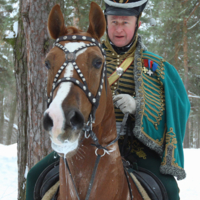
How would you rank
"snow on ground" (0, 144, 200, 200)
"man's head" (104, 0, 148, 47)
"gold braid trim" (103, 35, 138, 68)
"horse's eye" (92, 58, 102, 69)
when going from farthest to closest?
"snow on ground" (0, 144, 200, 200)
"gold braid trim" (103, 35, 138, 68)
"man's head" (104, 0, 148, 47)
"horse's eye" (92, 58, 102, 69)

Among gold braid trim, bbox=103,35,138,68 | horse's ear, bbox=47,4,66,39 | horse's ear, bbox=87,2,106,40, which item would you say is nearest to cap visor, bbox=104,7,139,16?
gold braid trim, bbox=103,35,138,68

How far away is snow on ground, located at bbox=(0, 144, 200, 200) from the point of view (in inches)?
256

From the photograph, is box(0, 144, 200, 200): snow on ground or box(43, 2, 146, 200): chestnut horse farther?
box(0, 144, 200, 200): snow on ground

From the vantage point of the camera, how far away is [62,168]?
2.05 meters

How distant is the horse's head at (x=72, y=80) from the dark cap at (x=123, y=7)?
91 cm

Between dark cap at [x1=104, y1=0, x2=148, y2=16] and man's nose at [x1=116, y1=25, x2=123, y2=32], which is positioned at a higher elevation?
dark cap at [x1=104, y1=0, x2=148, y2=16]

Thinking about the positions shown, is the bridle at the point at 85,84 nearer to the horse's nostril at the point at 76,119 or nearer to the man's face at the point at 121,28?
the horse's nostril at the point at 76,119

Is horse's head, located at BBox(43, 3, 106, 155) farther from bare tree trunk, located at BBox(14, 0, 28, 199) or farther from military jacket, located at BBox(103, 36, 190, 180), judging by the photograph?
bare tree trunk, located at BBox(14, 0, 28, 199)

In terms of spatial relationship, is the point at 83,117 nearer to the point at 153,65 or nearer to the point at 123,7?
the point at 153,65

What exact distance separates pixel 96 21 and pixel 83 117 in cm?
102

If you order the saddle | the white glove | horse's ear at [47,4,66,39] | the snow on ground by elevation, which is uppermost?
horse's ear at [47,4,66,39]

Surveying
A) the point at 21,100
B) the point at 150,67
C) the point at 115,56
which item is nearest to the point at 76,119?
the point at 150,67

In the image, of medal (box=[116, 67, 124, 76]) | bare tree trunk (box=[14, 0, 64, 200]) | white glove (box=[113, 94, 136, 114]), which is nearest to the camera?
white glove (box=[113, 94, 136, 114])

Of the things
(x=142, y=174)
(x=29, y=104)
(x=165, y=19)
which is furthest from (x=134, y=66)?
(x=165, y=19)
